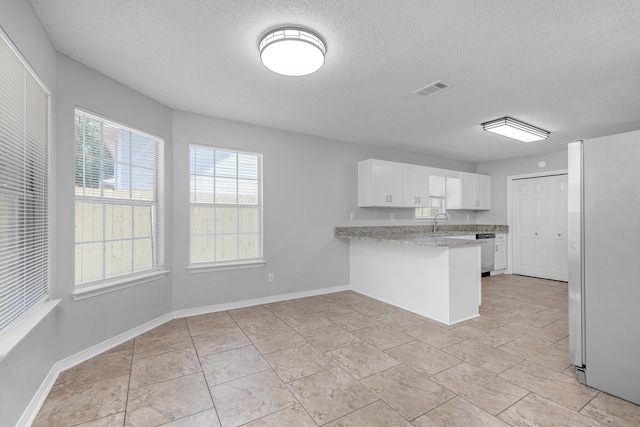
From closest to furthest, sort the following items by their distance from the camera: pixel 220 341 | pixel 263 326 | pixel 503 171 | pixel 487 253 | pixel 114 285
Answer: pixel 114 285, pixel 220 341, pixel 263 326, pixel 487 253, pixel 503 171

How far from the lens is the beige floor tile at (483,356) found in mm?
2365

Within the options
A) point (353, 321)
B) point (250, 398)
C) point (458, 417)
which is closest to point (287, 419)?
point (250, 398)

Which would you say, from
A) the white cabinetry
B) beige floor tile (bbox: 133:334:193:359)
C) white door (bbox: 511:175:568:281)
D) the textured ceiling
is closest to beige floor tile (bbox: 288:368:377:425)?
beige floor tile (bbox: 133:334:193:359)

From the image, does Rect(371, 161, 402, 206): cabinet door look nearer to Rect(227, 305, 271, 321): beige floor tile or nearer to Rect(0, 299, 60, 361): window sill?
Rect(227, 305, 271, 321): beige floor tile

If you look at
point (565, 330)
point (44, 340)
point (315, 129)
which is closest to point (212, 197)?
point (315, 129)

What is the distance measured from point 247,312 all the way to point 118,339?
4.49 ft

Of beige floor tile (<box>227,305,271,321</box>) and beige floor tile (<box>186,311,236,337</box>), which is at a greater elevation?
beige floor tile (<box>186,311,236,337</box>)

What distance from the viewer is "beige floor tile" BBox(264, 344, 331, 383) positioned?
7.44ft

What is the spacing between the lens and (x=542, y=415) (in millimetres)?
1763

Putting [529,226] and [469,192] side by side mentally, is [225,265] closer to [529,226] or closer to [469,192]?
[469,192]

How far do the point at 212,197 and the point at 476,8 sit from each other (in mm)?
3262

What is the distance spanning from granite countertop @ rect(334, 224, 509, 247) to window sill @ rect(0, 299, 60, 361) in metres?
3.28

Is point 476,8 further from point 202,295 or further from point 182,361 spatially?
point 202,295

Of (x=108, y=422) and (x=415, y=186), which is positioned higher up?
(x=415, y=186)
